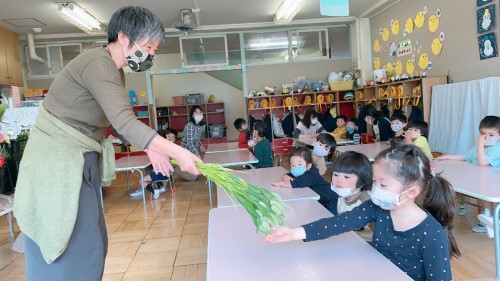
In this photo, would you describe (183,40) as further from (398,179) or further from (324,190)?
(398,179)

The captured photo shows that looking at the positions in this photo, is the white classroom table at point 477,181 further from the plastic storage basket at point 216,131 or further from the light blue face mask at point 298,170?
the plastic storage basket at point 216,131

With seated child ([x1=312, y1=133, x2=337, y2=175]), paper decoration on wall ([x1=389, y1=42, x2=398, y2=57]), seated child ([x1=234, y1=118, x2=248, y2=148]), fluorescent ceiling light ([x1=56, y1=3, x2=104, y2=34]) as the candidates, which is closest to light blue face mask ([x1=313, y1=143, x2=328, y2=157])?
seated child ([x1=312, y1=133, x2=337, y2=175])

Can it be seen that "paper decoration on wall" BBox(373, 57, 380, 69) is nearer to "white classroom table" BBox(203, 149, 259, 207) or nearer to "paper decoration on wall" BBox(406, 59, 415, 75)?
"paper decoration on wall" BBox(406, 59, 415, 75)

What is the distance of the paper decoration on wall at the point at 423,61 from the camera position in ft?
20.2

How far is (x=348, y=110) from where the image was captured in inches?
352

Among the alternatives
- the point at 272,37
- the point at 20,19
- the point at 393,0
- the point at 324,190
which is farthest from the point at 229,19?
the point at 324,190

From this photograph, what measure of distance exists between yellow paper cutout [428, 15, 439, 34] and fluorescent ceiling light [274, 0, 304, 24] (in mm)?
2024

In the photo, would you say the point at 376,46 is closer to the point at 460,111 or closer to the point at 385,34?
the point at 385,34

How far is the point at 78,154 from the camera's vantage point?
1210 mm

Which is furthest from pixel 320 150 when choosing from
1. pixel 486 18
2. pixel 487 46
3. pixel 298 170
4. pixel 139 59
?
pixel 139 59

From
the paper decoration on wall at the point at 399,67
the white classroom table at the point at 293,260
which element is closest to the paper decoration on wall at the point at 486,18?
the paper decoration on wall at the point at 399,67

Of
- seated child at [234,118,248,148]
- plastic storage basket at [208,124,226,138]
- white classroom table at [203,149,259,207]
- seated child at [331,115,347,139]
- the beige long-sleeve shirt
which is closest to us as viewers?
the beige long-sleeve shirt

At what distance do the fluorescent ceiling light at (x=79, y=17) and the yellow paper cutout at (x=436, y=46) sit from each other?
5.57m

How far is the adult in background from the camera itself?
1153mm
